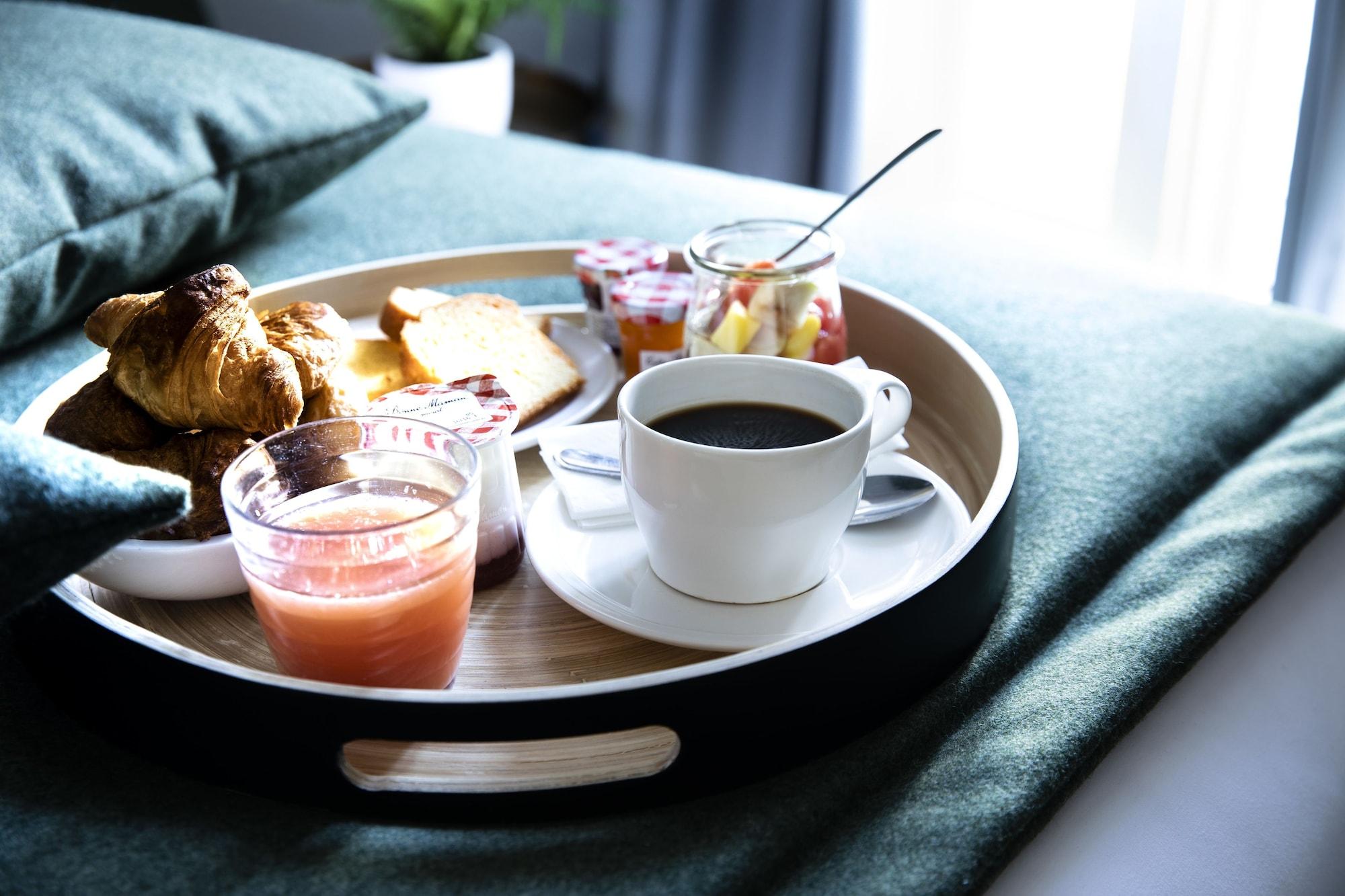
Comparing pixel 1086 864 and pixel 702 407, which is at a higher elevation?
pixel 702 407

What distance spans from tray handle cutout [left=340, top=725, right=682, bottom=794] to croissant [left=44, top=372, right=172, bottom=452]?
0.91 feet

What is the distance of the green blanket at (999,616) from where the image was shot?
0.52 m

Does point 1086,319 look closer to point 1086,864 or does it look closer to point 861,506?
point 861,506

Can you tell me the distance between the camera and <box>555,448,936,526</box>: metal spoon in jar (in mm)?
725

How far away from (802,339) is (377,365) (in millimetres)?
353

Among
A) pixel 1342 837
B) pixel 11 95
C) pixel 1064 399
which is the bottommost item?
pixel 1342 837

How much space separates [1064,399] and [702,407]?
0.41 m

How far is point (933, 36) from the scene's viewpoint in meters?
2.39

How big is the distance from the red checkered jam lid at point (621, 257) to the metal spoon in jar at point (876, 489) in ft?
0.84

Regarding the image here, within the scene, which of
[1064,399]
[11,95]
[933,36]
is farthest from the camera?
[933,36]

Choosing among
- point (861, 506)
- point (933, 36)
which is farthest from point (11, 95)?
point (933, 36)

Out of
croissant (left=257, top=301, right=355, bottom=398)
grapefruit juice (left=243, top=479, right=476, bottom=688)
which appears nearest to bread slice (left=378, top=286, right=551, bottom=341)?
croissant (left=257, top=301, right=355, bottom=398)

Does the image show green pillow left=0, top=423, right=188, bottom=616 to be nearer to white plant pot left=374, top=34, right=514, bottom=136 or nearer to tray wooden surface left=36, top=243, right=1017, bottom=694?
tray wooden surface left=36, top=243, right=1017, bottom=694

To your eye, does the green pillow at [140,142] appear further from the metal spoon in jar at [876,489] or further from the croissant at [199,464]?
the metal spoon in jar at [876,489]
